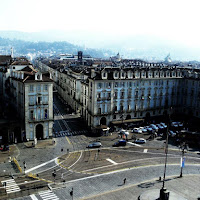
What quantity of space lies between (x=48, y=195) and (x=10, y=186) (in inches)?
338

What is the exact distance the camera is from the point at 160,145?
8388 cm

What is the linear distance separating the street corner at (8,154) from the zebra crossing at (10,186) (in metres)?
11.4

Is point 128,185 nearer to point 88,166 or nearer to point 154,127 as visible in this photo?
point 88,166

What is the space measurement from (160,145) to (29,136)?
3994cm

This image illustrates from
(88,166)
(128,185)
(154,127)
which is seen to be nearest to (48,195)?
(88,166)

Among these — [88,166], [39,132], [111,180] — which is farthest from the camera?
[39,132]

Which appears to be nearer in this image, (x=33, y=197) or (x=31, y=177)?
(x=33, y=197)

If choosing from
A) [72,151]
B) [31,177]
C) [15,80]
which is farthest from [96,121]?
[31,177]

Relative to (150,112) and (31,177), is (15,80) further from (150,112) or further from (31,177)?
(150,112)

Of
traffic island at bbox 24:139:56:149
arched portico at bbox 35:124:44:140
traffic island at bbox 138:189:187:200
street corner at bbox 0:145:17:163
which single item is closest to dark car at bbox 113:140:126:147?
traffic island at bbox 24:139:56:149

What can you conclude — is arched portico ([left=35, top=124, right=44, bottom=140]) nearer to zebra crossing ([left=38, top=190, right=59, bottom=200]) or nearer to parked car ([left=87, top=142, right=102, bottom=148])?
parked car ([left=87, top=142, right=102, bottom=148])

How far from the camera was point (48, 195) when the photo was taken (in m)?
51.8

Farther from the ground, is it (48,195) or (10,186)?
(10,186)

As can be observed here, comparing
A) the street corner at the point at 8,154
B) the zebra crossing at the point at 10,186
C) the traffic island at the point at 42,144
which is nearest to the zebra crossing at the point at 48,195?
the zebra crossing at the point at 10,186
